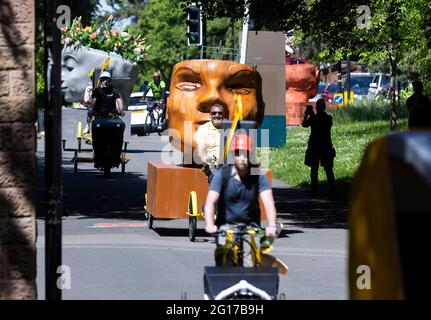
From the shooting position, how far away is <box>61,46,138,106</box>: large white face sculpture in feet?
123

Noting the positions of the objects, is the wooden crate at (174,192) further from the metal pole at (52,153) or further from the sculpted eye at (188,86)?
the metal pole at (52,153)

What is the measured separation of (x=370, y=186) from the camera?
18.3 feet

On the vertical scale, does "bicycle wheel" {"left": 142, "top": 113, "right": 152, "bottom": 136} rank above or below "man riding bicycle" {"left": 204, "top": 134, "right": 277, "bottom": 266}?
below

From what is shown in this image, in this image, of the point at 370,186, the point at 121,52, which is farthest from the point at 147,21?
the point at 370,186

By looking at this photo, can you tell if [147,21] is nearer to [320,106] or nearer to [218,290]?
[320,106]

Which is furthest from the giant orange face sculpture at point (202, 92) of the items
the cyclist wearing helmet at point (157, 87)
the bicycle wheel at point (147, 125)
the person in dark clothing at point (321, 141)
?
the bicycle wheel at point (147, 125)

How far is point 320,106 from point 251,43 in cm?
1035

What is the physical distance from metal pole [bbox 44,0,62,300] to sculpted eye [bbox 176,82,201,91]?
31.9ft

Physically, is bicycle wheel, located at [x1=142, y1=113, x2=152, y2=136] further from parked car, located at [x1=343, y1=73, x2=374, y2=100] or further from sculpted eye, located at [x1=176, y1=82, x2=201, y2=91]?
sculpted eye, located at [x1=176, y1=82, x2=201, y2=91]

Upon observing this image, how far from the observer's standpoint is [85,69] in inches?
1473

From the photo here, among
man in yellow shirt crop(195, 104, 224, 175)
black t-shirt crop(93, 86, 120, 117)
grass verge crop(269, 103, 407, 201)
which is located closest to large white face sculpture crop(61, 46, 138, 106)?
grass verge crop(269, 103, 407, 201)

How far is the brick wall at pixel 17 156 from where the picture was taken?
9719mm

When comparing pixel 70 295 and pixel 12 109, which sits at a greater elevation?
pixel 12 109

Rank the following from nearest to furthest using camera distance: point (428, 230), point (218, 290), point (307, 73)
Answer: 1. point (428, 230)
2. point (218, 290)
3. point (307, 73)
